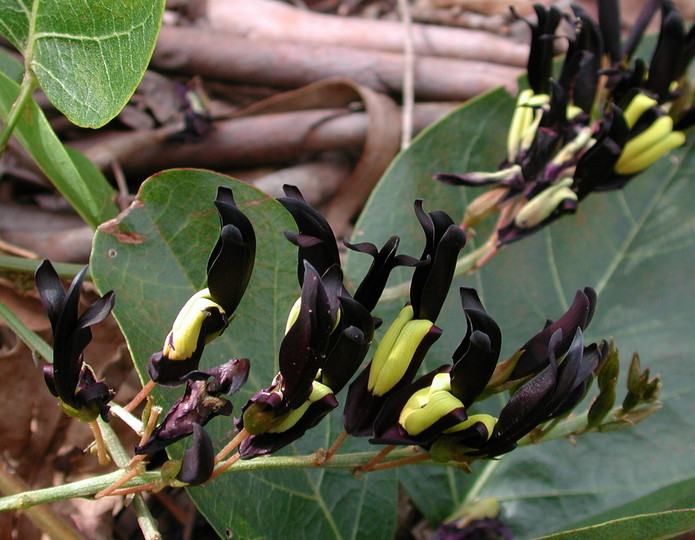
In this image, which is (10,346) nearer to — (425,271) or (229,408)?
(229,408)

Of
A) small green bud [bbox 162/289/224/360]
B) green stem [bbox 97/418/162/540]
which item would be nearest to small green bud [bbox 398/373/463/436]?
small green bud [bbox 162/289/224/360]

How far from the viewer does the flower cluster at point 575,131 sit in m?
1.10

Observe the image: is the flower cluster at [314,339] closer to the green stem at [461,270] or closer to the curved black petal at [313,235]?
the curved black petal at [313,235]

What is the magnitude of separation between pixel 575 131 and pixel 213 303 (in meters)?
0.64

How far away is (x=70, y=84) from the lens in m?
0.97

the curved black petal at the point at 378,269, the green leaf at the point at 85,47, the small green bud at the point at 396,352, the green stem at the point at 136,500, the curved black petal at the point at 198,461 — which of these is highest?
the green leaf at the point at 85,47

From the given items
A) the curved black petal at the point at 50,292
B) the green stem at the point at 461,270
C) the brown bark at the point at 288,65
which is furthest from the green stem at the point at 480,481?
the brown bark at the point at 288,65

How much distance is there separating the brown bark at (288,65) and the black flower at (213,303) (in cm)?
105

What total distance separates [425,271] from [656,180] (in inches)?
34.9

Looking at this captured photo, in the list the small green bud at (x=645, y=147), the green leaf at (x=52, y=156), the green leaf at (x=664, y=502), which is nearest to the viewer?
the green leaf at (x=664, y=502)

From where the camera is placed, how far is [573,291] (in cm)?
134

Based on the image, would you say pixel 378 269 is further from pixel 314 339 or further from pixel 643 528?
pixel 643 528

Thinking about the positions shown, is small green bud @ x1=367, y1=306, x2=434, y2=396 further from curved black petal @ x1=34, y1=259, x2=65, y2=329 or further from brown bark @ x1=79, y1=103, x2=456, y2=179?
brown bark @ x1=79, y1=103, x2=456, y2=179

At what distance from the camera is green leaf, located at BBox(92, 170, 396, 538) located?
0.96 metres
